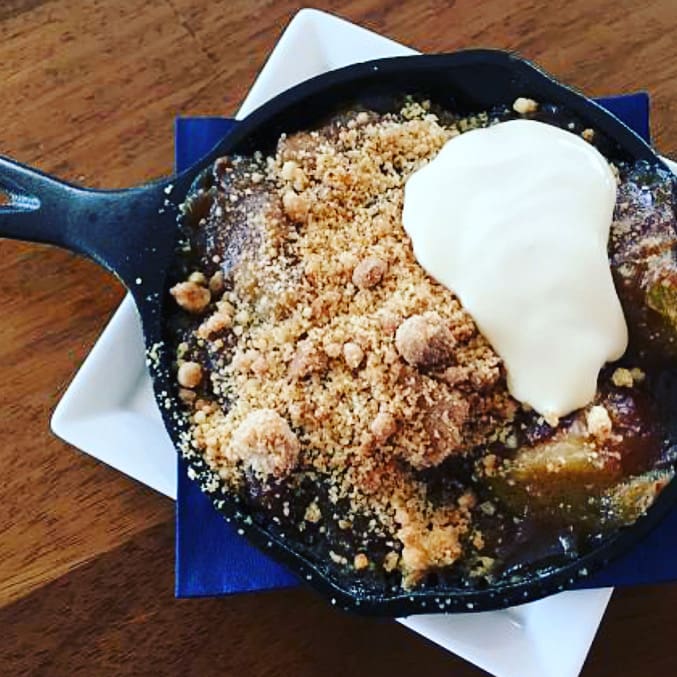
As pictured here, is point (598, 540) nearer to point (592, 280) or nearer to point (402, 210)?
point (592, 280)

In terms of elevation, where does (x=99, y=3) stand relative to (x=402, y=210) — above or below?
above

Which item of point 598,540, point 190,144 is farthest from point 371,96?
point 598,540

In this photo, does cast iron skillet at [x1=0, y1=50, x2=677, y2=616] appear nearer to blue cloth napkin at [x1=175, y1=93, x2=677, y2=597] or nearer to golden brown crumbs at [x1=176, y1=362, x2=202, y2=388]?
golden brown crumbs at [x1=176, y1=362, x2=202, y2=388]

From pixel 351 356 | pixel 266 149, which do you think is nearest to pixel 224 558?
pixel 351 356

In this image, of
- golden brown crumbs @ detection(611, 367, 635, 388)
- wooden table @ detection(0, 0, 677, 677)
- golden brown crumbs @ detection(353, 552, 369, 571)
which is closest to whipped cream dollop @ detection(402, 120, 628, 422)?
golden brown crumbs @ detection(611, 367, 635, 388)

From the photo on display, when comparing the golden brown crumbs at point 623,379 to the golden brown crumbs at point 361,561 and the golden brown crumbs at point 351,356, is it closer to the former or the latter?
the golden brown crumbs at point 351,356

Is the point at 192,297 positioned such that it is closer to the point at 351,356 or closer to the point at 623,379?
the point at 351,356
